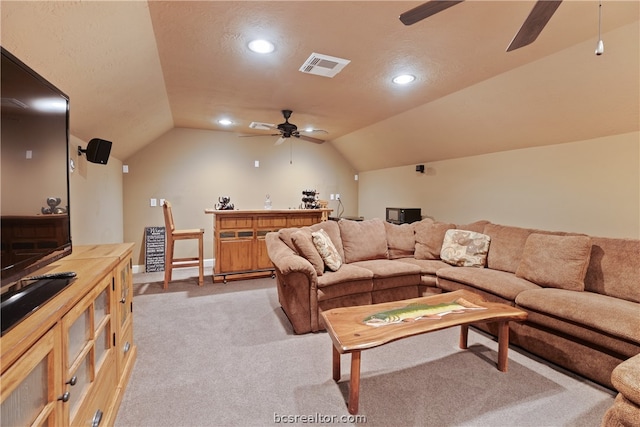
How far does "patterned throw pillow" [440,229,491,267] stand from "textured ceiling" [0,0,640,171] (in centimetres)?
132

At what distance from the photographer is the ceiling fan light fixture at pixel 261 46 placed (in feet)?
7.34

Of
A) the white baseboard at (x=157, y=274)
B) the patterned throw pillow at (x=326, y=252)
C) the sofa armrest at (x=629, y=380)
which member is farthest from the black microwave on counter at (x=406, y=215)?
the sofa armrest at (x=629, y=380)

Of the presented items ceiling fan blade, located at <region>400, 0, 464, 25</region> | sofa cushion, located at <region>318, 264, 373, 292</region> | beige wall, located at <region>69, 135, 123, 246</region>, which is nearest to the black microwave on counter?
sofa cushion, located at <region>318, 264, 373, 292</region>

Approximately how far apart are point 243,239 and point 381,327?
10.0ft

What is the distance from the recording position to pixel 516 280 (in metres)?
2.77

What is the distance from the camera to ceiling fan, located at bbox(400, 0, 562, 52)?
4.01ft

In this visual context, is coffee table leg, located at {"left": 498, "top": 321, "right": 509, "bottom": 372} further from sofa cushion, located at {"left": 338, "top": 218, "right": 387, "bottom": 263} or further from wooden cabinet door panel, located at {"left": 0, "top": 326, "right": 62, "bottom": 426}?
wooden cabinet door panel, located at {"left": 0, "top": 326, "right": 62, "bottom": 426}

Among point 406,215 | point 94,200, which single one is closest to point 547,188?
point 406,215

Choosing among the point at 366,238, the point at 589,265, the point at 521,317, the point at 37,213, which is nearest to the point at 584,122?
the point at 589,265

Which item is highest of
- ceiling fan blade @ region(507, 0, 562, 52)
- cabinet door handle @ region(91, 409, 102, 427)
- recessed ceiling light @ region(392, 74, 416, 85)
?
recessed ceiling light @ region(392, 74, 416, 85)

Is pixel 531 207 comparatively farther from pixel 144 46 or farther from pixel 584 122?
pixel 144 46

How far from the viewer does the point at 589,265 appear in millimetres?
2588

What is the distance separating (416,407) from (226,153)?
4967 millimetres

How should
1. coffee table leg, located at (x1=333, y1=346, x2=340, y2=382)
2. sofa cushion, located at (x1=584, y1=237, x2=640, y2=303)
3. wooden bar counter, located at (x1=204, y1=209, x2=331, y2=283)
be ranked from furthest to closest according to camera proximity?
wooden bar counter, located at (x1=204, y1=209, x2=331, y2=283) → sofa cushion, located at (x1=584, y1=237, x2=640, y2=303) → coffee table leg, located at (x1=333, y1=346, x2=340, y2=382)
